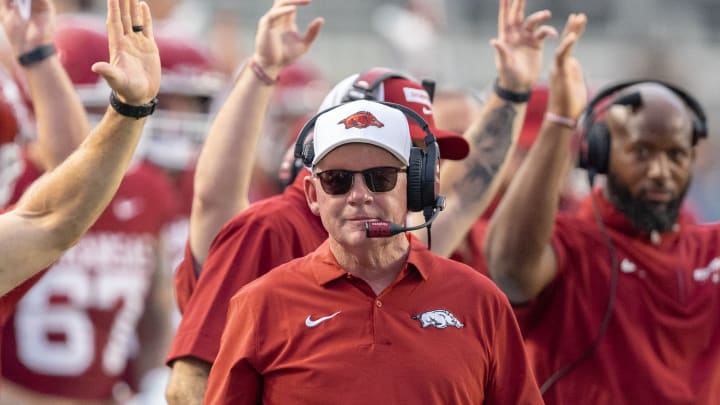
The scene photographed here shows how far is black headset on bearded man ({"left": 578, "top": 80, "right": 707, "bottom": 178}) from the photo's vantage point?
19.2 ft

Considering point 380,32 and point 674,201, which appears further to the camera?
point 380,32

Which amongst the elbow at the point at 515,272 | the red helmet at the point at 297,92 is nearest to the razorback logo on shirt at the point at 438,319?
the elbow at the point at 515,272

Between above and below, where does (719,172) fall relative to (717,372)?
below

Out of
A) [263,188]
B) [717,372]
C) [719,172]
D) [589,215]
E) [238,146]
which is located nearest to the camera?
→ [238,146]

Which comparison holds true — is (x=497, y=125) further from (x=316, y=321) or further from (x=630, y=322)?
(x=316, y=321)

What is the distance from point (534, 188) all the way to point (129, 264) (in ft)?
9.77

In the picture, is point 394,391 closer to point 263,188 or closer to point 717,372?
point 717,372

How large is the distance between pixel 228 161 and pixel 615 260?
1.59 metres

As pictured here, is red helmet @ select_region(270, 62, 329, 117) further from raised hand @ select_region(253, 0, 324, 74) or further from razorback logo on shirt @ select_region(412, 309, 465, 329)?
razorback logo on shirt @ select_region(412, 309, 465, 329)

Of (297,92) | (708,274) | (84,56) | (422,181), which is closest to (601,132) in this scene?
(708,274)

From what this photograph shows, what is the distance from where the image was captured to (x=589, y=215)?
6059mm

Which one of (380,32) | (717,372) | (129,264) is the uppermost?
(717,372)

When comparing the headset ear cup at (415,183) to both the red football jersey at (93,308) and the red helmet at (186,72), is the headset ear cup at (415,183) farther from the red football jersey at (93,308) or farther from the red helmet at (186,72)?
the red helmet at (186,72)

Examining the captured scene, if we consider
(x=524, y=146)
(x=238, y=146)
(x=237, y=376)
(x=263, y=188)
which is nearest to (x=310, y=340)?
(x=237, y=376)
